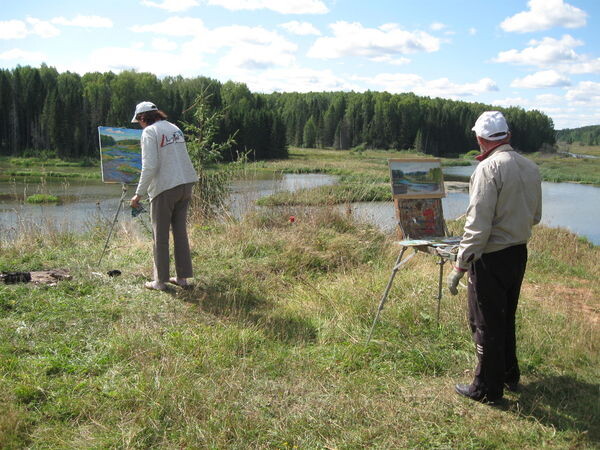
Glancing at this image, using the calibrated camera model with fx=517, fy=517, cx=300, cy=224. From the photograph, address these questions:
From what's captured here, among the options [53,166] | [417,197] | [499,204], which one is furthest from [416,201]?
[53,166]

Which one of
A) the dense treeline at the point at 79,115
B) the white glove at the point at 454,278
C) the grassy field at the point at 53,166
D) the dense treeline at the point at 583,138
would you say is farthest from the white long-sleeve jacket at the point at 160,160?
the dense treeline at the point at 583,138

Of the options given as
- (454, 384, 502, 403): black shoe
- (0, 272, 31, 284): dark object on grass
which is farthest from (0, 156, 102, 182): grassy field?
(454, 384, 502, 403): black shoe

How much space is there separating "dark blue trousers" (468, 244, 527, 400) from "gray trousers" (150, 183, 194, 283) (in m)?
2.87

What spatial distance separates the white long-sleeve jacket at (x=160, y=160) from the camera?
479 centimetres

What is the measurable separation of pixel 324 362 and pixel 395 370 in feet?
1.63

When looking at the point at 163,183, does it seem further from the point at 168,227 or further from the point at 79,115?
the point at 79,115

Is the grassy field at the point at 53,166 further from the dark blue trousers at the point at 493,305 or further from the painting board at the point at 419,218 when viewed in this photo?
the dark blue trousers at the point at 493,305

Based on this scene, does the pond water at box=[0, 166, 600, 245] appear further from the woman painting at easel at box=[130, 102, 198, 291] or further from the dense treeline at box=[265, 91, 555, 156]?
the dense treeline at box=[265, 91, 555, 156]

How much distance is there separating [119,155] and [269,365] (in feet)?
14.3

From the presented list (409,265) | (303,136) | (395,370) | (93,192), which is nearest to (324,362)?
(395,370)

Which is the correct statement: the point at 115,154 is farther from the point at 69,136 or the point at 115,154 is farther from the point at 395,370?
the point at 69,136

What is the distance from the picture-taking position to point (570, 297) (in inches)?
240

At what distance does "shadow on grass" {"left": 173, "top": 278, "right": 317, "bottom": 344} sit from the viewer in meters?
4.21

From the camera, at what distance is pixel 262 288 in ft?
18.2
